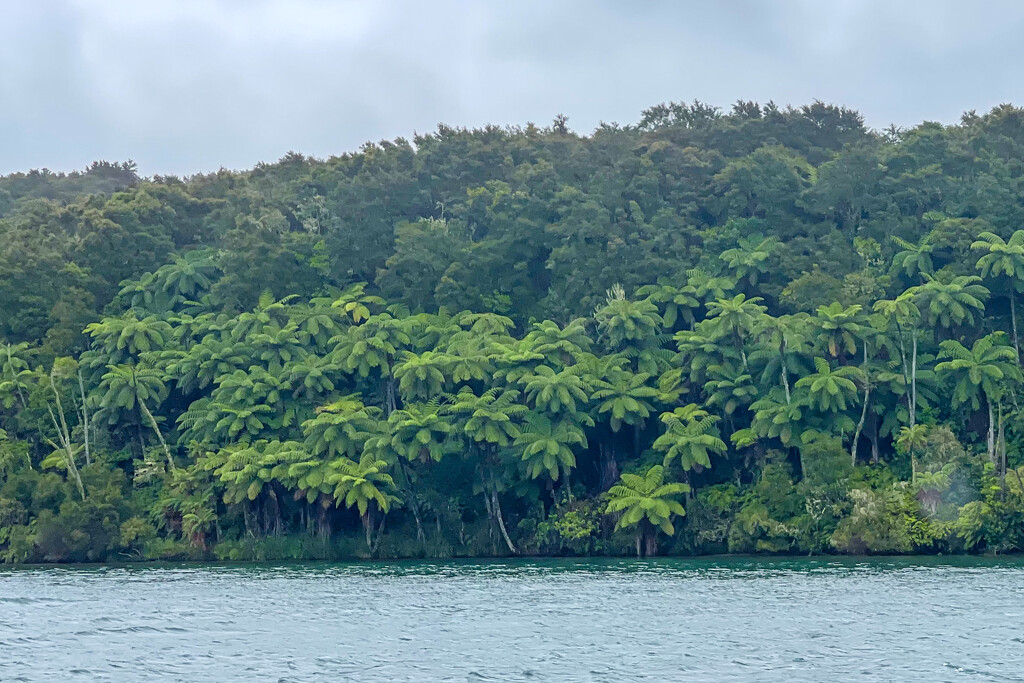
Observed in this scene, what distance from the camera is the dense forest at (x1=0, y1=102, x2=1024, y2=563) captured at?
43.2 meters

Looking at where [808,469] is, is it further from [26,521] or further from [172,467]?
[26,521]

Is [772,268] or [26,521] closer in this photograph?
[26,521]

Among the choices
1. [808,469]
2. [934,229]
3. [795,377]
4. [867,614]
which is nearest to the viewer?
[867,614]

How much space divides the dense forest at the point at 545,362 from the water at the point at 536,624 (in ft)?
15.0

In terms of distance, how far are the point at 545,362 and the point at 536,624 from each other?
18.4 metres

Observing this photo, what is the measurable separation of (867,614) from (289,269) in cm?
3166

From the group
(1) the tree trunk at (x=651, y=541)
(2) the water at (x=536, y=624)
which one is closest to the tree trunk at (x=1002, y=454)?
(2) the water at (x=536, y=624)

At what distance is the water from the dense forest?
458 centimetres

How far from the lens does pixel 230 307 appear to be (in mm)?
53219

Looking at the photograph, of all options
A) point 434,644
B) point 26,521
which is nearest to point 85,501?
point 26,521

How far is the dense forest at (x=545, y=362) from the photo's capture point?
142ft

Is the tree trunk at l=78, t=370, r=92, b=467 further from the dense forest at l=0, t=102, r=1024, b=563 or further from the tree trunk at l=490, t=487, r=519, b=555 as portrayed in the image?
the tree trunk at l=490, t=487, r=519, b=555

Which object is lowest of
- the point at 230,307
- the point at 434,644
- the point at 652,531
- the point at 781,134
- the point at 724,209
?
the point at 434,644

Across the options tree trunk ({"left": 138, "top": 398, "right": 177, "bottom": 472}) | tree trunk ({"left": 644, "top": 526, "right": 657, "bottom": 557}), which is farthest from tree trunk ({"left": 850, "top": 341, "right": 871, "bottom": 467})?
tree trunk ({"left": 138, "top": 398, "right": 177, "bottom": 472})
